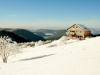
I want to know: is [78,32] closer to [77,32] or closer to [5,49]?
[77,32]

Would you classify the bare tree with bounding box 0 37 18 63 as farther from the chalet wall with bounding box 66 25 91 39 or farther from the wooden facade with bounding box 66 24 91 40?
the chalet wall with bounding box 66 25 91 39

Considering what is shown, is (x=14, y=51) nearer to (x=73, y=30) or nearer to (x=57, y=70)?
(x=57, y=70)

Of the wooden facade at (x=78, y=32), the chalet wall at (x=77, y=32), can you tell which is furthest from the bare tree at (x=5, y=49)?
the chalet wall at (x=77, y=32)

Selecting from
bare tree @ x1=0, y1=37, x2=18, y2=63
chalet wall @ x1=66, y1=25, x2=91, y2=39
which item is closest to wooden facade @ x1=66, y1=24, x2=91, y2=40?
chalet wall @ x1=66, y1=25, x2=91, y2=39

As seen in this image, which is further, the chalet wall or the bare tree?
the chalet wall

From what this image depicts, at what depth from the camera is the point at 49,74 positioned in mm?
23953

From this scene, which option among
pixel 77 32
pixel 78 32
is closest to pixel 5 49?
pixel 78 32

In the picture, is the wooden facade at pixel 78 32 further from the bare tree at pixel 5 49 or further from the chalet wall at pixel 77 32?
the bare tree at pixel 5 49

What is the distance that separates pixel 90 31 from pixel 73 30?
979 centimetres

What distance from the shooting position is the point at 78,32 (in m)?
95.0

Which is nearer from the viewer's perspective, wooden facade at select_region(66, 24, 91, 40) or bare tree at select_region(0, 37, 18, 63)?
bare tree at select_region(0, 37, 18, 63)

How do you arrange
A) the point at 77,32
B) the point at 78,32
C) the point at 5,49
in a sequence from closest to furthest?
the point at 5,49
the point at 78,32
the point at 77,32

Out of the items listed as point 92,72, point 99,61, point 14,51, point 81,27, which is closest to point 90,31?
point 81,27

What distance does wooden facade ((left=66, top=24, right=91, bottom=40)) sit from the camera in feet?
301
